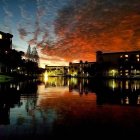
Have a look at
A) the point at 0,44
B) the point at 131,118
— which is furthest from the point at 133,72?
the point at 131,118

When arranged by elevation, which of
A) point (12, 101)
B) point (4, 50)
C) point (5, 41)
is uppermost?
point (5, 41)

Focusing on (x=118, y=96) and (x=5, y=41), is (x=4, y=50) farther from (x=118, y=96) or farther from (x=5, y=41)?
(x=118, y=96)

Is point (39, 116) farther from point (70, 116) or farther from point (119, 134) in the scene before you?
point (119, 134)

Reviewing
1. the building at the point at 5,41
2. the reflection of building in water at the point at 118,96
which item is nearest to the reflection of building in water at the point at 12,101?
the reflection of building in water at the point at 118,96

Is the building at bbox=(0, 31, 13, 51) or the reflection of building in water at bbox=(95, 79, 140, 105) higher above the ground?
the building at bbox=(0, 31, 13, 51)

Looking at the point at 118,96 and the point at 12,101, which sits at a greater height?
the point at 118,96

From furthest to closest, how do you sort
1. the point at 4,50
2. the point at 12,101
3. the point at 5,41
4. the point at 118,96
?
the point at 5,41 < the point at 4,50 < the point at 118,96 < the point at 12,101

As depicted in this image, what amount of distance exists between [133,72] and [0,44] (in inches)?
4294

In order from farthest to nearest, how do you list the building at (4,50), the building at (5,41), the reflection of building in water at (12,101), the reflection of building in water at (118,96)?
the building at (5,41), the building at (4,50), the reflection of building in water at (118,96), the reflection of building in water at (12,101)

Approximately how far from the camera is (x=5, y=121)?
49.7ft

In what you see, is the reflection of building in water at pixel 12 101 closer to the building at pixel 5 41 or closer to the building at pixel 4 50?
the building at pixel 4 50

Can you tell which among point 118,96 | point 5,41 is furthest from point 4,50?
point 118,96

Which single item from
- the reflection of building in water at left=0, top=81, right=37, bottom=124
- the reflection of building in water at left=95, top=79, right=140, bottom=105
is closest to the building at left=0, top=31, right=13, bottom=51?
the reflection of building in water at left=95, top=79, right=140, bottom=105

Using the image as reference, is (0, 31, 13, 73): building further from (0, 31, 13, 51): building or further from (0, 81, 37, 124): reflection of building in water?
(0, 81, 37, 124): reflection of building in water
